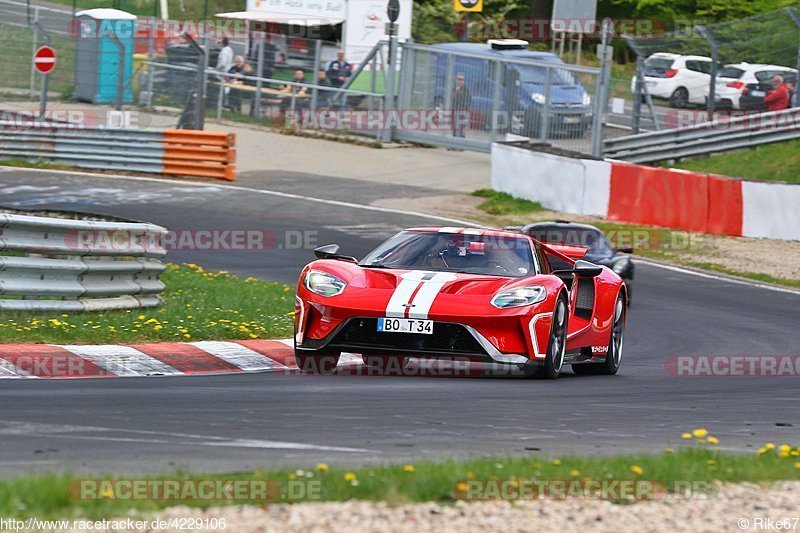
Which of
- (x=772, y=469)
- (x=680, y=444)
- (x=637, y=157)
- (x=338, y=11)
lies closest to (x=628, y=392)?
(x=680, y=444)

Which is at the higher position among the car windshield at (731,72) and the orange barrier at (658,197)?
the car windshield at (731,72)

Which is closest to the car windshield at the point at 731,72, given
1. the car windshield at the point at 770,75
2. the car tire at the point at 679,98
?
the car windshield at the point at 770,75

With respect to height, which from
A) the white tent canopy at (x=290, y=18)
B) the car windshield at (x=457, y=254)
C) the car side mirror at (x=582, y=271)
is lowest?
the car side mirror at (x=582, y=271)

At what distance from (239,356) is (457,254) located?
1.81 metres

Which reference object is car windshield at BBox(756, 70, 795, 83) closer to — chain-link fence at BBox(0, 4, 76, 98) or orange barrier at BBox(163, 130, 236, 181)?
orange barrier at BBox(163, 130, 236, 181)

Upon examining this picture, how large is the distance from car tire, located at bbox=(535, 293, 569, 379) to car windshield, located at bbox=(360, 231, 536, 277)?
1.25 feet

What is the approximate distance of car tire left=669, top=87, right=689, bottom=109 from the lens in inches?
1138

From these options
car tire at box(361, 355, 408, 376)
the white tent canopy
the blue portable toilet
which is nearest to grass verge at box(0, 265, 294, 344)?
car tire at box(361, 355, 408, 376)

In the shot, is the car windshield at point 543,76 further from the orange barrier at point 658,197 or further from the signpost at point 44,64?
the signpost at point 44,64

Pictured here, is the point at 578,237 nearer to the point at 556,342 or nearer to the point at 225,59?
the point at 556,342

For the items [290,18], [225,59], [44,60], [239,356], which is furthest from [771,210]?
[290,18]

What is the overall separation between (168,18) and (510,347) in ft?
130

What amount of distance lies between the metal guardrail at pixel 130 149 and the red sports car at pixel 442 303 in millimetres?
16312

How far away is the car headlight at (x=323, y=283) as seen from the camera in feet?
31.1
